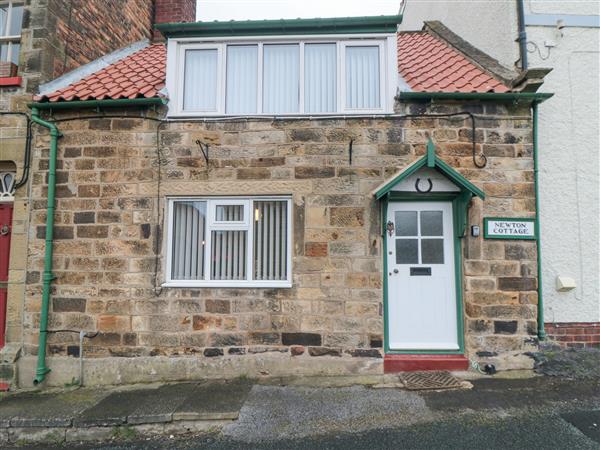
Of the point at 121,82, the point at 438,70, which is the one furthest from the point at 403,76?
the point at 121,82

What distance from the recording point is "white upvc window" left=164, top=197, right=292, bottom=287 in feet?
17.9

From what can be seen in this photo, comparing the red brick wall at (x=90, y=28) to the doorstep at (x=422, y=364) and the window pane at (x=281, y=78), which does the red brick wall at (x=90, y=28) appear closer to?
the window pane at (x=281, y=78)

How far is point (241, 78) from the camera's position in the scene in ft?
18.9

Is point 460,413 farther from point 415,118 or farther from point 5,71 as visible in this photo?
point 5,71

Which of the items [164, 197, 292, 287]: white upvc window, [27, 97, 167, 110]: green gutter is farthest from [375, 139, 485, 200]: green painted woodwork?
[27, 97, 167, 110]: green gutter

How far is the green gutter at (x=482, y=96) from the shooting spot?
5.23 m

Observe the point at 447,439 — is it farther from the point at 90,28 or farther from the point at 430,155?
the point at 90,28

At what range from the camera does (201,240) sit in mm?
5547

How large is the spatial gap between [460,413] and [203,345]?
3.50 m

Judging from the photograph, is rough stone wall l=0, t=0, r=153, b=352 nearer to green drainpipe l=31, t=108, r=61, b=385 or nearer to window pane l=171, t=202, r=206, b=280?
green drainpipe l=31, t=108, r=61, b=385

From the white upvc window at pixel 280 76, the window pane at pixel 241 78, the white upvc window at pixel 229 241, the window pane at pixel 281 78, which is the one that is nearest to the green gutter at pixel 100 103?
the white upvc window at pixel 280 76

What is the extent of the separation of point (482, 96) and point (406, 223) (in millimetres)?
2169

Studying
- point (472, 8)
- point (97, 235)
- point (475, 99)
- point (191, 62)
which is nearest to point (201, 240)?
point (97, 235)

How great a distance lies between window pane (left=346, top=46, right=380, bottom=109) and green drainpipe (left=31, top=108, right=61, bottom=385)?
459 centimetres
